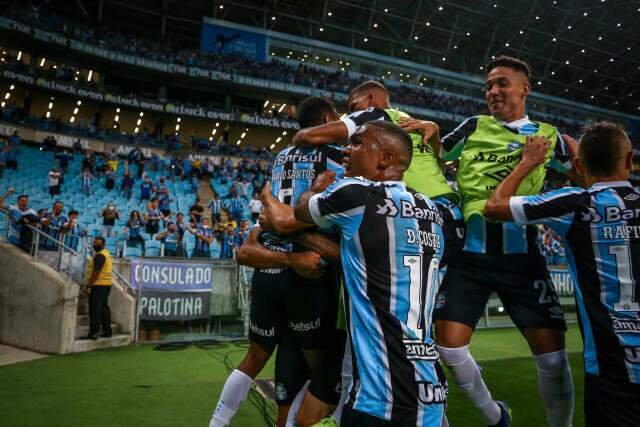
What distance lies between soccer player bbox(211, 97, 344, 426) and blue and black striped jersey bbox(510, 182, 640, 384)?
1262 millimetres

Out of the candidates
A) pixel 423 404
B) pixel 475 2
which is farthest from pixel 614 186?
pixel 475 2

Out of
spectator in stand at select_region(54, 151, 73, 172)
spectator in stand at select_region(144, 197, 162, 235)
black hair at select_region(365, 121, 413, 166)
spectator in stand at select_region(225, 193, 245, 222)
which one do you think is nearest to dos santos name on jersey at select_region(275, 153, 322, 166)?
black hair at select_region(365, 121, 413, 166)

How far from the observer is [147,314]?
9.22m

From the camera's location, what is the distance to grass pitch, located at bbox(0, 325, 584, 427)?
4.25 metres

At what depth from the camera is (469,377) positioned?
2969 mm

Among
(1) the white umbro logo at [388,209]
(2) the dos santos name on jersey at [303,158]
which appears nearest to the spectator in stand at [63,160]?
(2) the dos santos name on jersey at [303,158]

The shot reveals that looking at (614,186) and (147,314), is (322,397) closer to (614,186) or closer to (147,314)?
(614,186)

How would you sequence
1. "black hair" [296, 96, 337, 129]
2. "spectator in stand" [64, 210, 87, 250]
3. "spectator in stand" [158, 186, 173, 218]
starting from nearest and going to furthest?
"black hair" [296, 96, 337, 129] < "spectator in stand" [64, 210, 87, 250] < "spectator in stand" [158, 186, 173, 218]

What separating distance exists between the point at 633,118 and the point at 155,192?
5279 centimetres

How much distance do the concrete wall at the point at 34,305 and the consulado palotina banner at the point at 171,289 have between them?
1331mm

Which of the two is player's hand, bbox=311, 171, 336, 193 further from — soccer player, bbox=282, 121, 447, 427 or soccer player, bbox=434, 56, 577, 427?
soccer player, bbox=434, 56, 577, 427

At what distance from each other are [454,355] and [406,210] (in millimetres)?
1417

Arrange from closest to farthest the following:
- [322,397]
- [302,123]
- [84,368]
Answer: [322,397], [302,123], [84,368]

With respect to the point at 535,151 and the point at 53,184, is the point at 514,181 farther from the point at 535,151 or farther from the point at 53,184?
the point at 53,184
